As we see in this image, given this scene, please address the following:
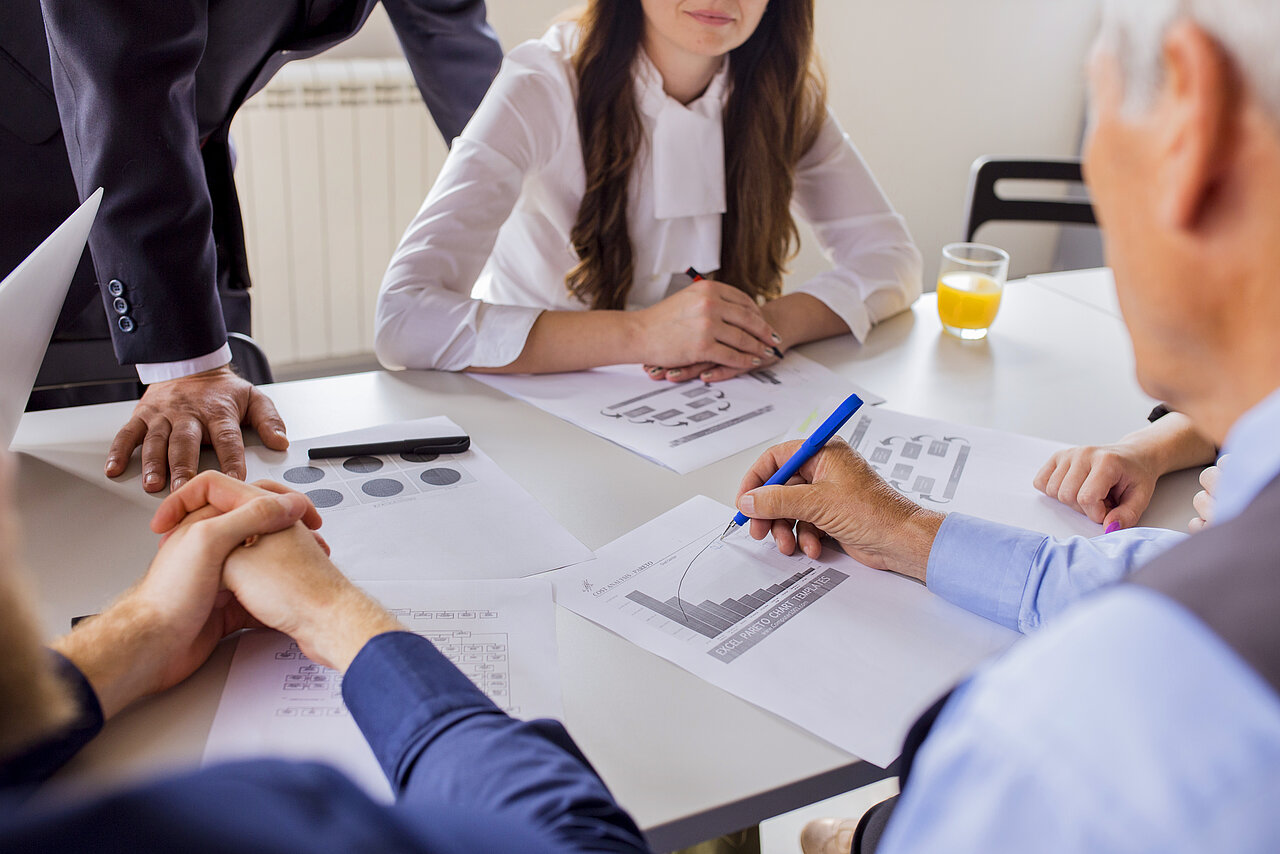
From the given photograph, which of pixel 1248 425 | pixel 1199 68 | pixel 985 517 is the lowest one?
pixel 985 517

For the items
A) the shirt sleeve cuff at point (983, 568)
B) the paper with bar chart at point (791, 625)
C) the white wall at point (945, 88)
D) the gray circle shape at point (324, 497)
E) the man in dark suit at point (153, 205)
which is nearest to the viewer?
the paper with bar chart at point (791, 625)

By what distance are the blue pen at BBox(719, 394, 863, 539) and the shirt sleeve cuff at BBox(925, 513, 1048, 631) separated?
0.48 feet

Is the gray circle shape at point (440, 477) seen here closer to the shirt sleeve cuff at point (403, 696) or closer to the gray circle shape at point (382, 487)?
the gray circle shape at point (382, 487)

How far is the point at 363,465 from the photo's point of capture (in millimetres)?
1073

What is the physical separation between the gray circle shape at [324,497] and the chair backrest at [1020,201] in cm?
167

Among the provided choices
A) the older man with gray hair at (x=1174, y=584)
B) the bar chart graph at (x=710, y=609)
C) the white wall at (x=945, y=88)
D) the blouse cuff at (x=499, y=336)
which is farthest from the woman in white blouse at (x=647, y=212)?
the white wall at (x=945, y=88)

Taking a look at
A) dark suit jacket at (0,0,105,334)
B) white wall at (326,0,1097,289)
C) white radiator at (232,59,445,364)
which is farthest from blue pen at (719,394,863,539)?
white wall at (326,0,1097,289)

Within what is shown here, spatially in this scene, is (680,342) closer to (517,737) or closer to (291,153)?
(517,737)

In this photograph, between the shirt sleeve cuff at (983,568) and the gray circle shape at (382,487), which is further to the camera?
the gray circle shape at (382,487)

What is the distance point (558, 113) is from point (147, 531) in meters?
0.92

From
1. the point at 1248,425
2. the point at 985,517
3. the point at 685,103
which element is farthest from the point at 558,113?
the point at 1248,425

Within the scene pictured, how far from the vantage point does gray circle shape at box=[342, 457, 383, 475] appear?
106 centimetres

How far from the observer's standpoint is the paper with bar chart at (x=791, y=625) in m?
0.75

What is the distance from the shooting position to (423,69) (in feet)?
6.01
